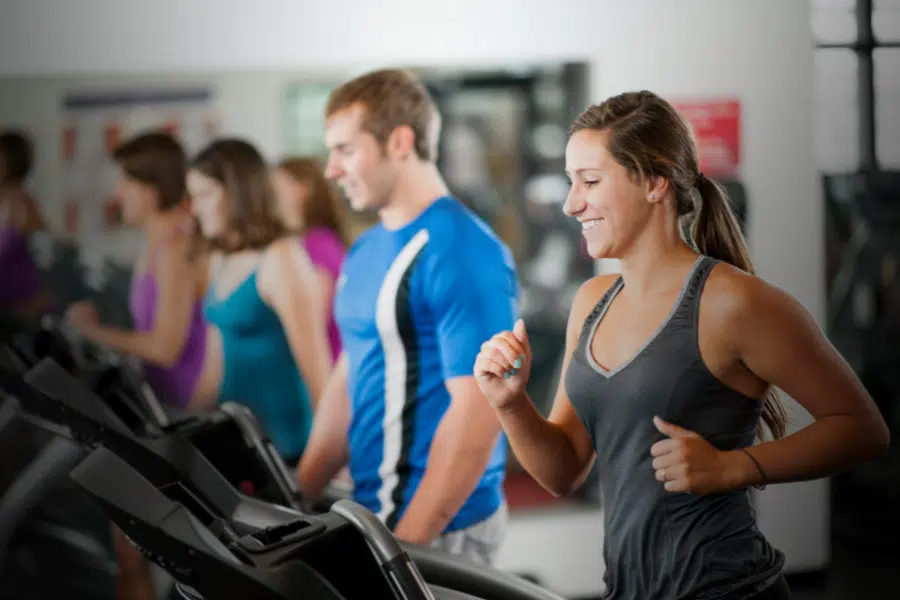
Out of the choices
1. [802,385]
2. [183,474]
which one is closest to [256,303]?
[183,474]

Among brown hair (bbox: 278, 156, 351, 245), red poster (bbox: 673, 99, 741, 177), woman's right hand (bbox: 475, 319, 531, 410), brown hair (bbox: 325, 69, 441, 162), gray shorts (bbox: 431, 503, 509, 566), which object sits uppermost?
brown hair (bbox: 325, 69, 441, 162)

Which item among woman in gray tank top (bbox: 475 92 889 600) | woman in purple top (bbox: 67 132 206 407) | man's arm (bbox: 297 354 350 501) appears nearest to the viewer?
woman in gray tank top (bbox: 475 92 889 600)

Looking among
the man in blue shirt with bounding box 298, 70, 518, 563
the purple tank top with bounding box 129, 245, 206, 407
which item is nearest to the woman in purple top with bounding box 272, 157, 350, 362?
the purple tank top with bounding box 129, 245, 206, 407

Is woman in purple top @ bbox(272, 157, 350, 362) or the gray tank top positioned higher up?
woman in purple top @ bbox(272, 157, 350, 362)

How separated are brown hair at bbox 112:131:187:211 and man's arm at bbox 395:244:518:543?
148 centimetres

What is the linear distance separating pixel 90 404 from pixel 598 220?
143 centimetres

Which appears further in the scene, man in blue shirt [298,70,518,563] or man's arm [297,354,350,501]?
man's arm [297,354,350,501]

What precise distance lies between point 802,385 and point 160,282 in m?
2.50

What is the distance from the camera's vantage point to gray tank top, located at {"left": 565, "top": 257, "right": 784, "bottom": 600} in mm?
1733

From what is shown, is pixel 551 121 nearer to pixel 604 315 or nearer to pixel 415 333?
pixel 415 333

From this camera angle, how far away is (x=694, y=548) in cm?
179

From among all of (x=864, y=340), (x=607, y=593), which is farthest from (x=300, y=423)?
(x=864, y=340)

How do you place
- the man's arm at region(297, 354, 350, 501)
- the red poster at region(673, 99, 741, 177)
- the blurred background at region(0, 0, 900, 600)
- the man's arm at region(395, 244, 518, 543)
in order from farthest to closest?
the man's arm at region(297, 354, 350, 501), the man's arm at region(395, 244, 518, 543), the blurred background at region(0, 0, 900, 600), the red poster at region(673, 99, 741, 177)

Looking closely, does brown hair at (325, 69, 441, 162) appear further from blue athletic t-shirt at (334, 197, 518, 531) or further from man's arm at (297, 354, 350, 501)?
man's arm at (297, 354, 350, 501)
